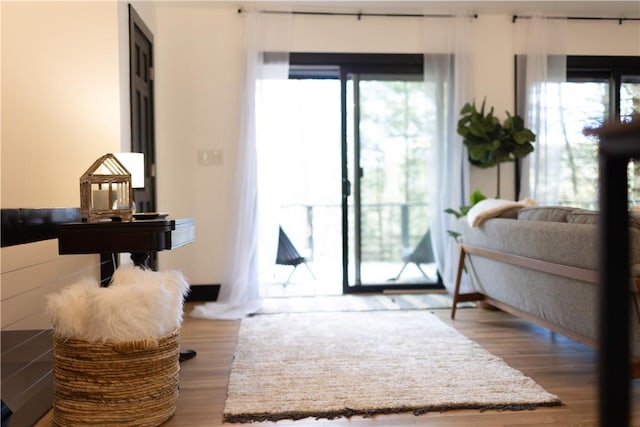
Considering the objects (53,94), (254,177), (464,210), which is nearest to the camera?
(53,94)

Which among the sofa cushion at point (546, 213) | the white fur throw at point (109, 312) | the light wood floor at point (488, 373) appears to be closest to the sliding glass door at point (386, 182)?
the light wood floor at point (488, 373)

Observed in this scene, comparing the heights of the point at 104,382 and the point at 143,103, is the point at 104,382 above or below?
below

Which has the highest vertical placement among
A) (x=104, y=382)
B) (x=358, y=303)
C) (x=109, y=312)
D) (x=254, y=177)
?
(x=254, y=177)

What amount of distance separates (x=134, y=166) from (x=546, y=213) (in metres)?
2.17

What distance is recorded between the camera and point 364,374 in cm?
228

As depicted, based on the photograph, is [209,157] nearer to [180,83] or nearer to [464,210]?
[180,83]

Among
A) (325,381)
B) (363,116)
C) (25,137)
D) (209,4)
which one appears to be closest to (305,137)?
(363,116)

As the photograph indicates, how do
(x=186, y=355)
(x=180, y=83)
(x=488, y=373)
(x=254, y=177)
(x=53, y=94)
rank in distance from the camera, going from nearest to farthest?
(x=488, y=373) → (x=186, y=355) → (x=53, y=94) → (x=254, y=177) → (x=180, y=83)

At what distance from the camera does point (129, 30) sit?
3307 millimetres

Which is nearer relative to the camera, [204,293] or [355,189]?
[204,293]

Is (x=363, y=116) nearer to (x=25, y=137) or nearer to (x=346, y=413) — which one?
(x=25, y=137)

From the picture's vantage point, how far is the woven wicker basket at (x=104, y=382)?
1.65 metres

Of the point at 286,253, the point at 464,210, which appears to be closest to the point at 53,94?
the point at 286,253

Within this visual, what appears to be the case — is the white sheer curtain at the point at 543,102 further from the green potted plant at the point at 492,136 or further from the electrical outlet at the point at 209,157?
the electrical outlet at the point at 209,157
